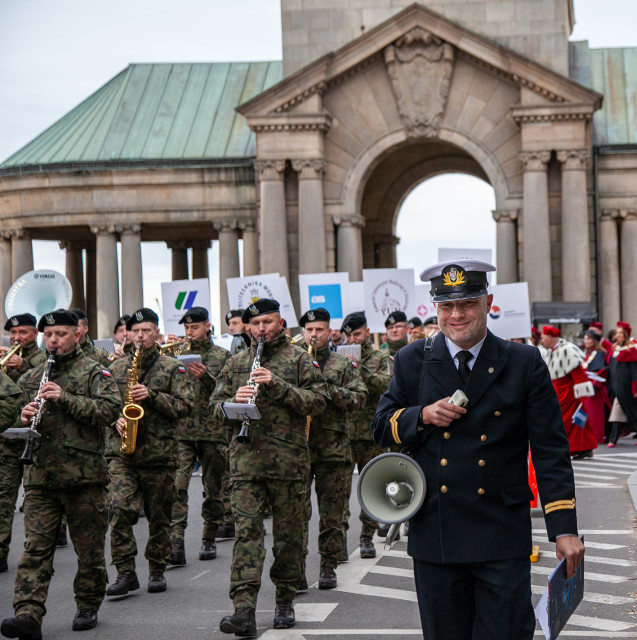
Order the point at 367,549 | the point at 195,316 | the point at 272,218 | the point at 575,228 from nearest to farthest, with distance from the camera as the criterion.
A: the point at 367,549 < the point at 195,316 < the point at 575,228 < the point at 272,218

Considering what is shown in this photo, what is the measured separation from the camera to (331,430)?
11.1 m

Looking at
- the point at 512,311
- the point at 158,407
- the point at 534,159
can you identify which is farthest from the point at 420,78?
the point at 158,407

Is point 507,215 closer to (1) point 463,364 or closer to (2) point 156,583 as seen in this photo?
(2) point 156,583

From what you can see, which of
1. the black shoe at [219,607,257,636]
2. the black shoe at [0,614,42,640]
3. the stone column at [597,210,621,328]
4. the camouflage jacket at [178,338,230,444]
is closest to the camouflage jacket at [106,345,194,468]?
the camouflage jacket at [178,338,230,444]

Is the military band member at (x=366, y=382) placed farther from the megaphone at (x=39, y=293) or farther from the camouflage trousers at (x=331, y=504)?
the megaphone at (x=39, y=293)

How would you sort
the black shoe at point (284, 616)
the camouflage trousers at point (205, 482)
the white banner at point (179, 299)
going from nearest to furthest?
1. the black shoe at point (284, 616)
2. the camouflage trousers at point (205, 482)
3. the white banner at point (179, 299)

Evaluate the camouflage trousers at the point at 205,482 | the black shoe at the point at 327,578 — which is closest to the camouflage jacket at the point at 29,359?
the camouflage trousers at the point at 205,482

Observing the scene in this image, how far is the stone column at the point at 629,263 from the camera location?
36.6 m

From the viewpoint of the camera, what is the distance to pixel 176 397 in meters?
10.7

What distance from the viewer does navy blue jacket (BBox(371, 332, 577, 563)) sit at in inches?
213

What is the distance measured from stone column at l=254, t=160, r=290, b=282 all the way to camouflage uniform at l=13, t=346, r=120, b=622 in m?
26.4

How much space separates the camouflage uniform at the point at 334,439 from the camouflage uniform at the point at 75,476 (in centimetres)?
230

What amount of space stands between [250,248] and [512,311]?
18046 millimetres

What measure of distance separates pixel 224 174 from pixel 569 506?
111ft
